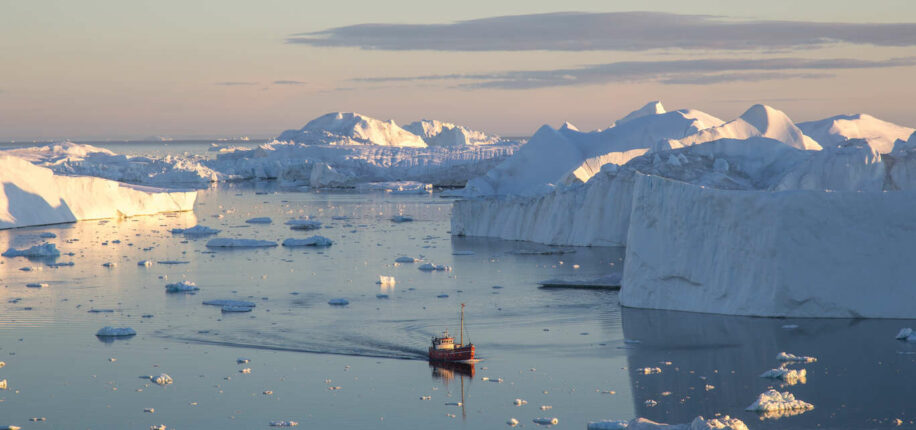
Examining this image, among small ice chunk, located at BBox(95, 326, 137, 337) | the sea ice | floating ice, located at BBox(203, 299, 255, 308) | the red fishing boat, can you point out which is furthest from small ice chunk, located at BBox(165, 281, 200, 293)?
the red fishing boat

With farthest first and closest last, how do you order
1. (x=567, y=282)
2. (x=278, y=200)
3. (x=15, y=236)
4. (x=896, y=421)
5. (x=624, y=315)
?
(x=278, y=200) < (x=15, y=236) < (x=567, y=282) < (x=624, y=315) < (x=896, y=421)

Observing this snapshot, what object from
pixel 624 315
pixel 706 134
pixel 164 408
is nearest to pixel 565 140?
pixel 706 134

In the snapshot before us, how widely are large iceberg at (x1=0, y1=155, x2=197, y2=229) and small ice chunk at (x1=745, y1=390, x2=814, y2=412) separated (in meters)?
26.9

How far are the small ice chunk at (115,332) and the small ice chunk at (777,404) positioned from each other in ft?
30.3

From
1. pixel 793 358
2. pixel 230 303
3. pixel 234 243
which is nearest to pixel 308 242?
pixel 234 243

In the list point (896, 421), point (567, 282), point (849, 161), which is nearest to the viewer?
point (896, 421)

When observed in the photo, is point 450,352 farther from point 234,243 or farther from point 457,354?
point 234,243

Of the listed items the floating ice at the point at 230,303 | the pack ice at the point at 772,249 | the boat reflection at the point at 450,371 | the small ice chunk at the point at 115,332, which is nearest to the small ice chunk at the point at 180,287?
the floating ice at the point at 230,303

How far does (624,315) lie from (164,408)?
7.82 meters

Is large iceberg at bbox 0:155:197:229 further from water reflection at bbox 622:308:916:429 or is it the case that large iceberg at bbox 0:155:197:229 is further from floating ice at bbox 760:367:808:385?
floating ice at bbox 760:367:808:385

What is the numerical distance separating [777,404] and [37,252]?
19849 mm

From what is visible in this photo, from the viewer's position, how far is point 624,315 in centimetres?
1675

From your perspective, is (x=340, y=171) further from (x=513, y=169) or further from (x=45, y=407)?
(x=45, y=407)

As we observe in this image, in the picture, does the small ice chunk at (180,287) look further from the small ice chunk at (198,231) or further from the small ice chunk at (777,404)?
the small ice chunk at (777,404)
